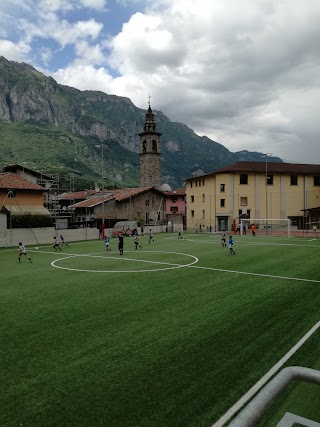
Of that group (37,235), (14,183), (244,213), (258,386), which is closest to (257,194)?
(244,213)

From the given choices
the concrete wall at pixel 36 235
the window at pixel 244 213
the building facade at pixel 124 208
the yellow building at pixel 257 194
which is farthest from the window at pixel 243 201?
the concrete wall at pixel 36 235

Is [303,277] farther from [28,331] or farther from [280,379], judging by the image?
[280,379]

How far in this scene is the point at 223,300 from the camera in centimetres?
1377

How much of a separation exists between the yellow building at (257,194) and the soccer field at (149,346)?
50149 millimetres

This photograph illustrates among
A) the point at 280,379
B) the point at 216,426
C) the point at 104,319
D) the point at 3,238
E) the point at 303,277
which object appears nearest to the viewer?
the point at 280,379

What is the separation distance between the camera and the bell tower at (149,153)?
109000 mm

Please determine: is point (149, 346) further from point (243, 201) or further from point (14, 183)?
point (243, 201)

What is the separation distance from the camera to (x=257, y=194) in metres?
68.8

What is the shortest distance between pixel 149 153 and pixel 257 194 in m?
48.0

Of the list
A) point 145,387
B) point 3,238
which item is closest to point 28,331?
point 145,387

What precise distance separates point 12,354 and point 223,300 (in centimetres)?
786

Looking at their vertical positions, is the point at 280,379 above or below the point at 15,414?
above

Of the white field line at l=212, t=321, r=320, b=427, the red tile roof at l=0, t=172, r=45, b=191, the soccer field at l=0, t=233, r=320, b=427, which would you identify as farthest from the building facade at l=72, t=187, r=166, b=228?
the white field line at l=212, t=321, r=320, b=427

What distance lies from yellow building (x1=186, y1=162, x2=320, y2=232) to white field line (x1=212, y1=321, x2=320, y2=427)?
57.6 meters
